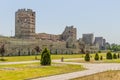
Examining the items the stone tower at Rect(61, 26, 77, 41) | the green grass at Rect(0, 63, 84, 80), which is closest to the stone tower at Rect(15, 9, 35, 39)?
the stone tower at Rect(61, 26, 77, 41)

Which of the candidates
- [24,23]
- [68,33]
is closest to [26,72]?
[24,23]

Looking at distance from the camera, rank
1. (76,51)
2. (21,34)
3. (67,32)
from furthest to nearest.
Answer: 1. (67,32)
2. (21,34)
3. (76,51)

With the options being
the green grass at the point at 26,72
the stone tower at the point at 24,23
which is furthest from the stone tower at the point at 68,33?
the green grass at the point at 26,72

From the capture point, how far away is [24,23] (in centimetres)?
15525

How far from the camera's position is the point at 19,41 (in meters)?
102

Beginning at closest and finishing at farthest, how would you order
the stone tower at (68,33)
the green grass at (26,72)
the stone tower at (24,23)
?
the green grass at (26,72) < the stone tower at (24,23) < the stone tower at (68,33)

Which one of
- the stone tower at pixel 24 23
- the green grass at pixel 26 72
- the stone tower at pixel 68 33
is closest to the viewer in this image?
the green grass at pixel 26 72

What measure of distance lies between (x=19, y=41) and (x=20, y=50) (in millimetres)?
16238

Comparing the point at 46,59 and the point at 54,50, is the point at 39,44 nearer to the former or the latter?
the point at 54,50

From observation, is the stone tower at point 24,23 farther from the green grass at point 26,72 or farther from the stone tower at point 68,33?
the green grass at point 26,72

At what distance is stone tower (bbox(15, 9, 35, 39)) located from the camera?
150750 mm

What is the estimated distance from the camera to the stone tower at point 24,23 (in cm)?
15075

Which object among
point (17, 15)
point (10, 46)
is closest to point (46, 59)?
point (10, 46)

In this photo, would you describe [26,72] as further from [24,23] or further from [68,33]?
[68,33]
